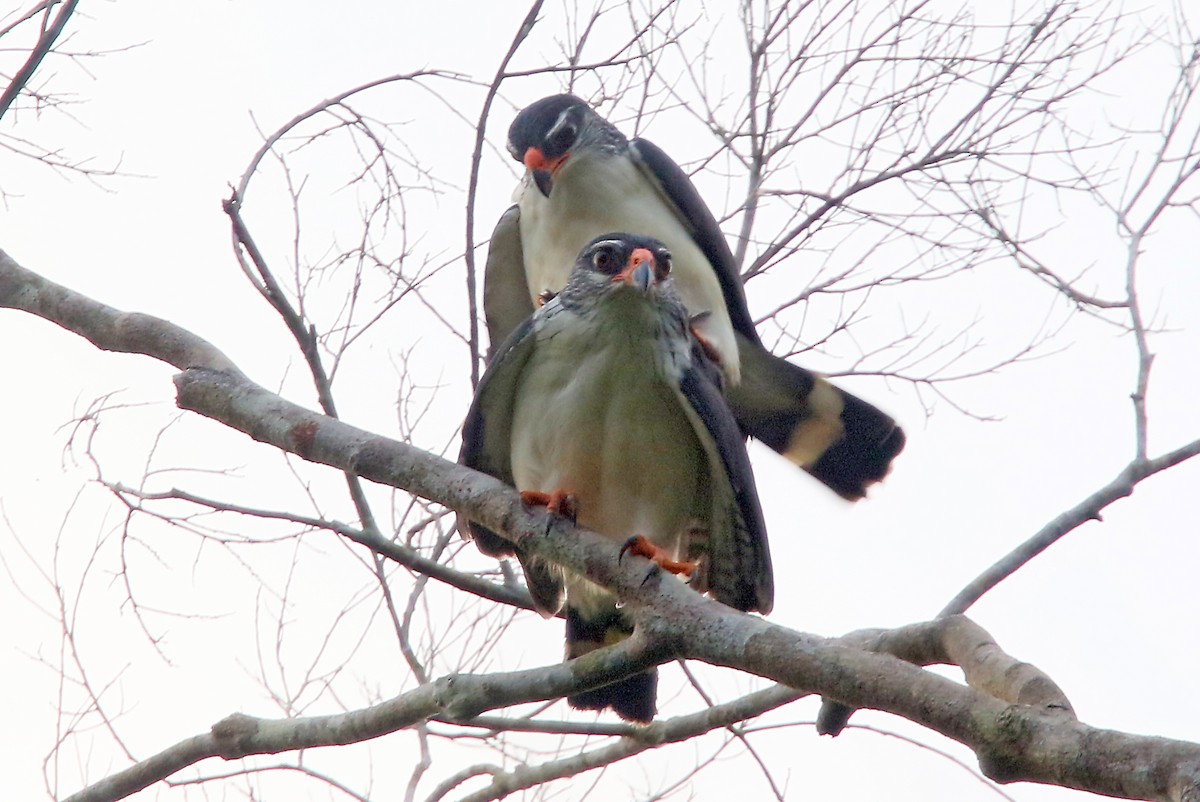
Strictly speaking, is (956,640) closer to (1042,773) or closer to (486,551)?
(1042,773)

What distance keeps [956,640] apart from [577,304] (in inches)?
62.0

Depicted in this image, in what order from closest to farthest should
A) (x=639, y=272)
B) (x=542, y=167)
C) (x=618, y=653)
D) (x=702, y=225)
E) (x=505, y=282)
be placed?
1. (x=618, y=653)
2. (x=639, y=272)
3. (x=542, y=167)
4. (x=702, y=225)
5. (x=505, y=282)

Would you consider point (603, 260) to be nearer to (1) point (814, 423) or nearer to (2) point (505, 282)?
(1) point (814, 423)

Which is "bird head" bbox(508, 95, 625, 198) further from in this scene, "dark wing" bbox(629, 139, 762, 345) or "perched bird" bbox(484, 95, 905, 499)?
"dark wing" bbox(629, 139, 762, 345)

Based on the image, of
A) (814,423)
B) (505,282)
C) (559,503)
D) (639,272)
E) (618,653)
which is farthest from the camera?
(505,282)

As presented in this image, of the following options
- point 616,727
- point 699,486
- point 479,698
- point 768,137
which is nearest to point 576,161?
point 768,137

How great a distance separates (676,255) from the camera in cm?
459

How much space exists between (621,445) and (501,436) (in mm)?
390

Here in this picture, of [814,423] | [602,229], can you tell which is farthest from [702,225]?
[814,423]

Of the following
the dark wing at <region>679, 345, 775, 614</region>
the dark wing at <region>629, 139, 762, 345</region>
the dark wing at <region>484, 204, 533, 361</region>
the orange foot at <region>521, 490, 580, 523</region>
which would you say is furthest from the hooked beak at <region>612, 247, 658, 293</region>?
the dark wing at <region>484, 204, 533, 361</region>

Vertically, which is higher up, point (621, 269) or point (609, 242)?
point (609, 242)

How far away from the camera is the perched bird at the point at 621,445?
326 cm

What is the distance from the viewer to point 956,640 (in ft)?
7.27

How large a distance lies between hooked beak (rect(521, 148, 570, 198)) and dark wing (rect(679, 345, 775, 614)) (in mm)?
1434
